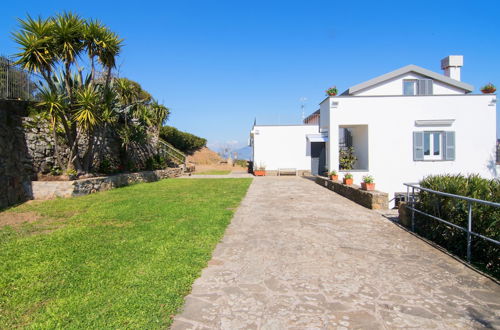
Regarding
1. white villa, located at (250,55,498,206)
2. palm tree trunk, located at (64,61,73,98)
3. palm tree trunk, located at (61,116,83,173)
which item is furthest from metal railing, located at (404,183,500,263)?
palm tree trunk, located at (64,61,73,98)

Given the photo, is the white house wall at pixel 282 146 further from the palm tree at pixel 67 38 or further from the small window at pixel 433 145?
the palm tree at pixel 67 38

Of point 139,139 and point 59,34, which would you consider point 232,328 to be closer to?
point 59,34

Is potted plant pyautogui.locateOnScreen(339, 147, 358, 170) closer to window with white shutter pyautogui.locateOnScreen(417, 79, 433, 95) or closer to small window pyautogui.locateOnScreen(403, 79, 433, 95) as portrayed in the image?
small window pyautogui.locateOnScreen(403, 79, 433, 95)

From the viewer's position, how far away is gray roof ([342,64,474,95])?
653 inches

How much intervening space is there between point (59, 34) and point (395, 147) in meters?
14.5

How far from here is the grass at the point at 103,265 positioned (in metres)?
2.92

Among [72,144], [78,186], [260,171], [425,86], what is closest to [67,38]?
[72,144]

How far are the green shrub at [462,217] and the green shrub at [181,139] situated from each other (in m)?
28.2

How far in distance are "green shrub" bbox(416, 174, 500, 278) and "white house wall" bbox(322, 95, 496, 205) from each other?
836 cm

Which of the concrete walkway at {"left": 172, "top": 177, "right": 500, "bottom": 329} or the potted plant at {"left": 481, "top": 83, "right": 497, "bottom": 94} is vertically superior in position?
the potted plant at {"left": 481, "top": 83, "right": 497, "bottom": 94}

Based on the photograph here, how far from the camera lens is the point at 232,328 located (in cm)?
274

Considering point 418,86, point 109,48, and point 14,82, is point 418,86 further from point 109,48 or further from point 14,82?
point 14,82

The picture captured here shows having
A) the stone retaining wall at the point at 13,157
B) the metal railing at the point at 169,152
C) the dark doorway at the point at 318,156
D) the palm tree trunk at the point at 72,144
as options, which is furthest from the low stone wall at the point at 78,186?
the dark doorway at the point at 318,156

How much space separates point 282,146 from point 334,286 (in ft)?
63.4
